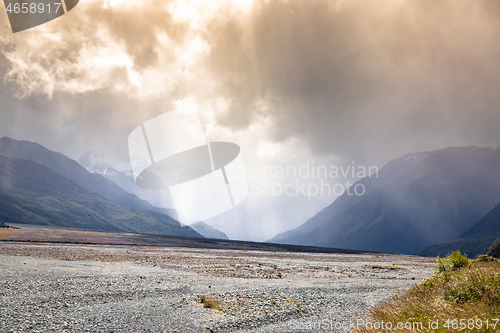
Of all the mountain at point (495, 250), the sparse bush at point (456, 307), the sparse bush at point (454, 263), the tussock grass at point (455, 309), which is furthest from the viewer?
the mountain at point (495, 250)

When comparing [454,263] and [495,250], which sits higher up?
[454,263]

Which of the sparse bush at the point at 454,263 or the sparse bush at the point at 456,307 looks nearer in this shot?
the sparse bush at the point at 456,307

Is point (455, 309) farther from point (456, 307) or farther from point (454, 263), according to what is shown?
point (454, 263)

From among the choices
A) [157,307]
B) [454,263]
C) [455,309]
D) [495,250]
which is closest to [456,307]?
[455,309]

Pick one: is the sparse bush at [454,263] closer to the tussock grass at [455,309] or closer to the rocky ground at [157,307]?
the rocky ground at [157,307]

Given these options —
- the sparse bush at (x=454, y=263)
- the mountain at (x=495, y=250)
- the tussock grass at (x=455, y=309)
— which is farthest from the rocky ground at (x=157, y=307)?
the mountain at (x=495, y=250)

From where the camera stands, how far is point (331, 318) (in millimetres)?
15734

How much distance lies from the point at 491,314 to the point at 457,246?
→ 22848cm

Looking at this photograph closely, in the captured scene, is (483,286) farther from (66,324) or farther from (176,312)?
(66,324)

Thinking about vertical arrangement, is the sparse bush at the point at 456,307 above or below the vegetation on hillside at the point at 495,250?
above

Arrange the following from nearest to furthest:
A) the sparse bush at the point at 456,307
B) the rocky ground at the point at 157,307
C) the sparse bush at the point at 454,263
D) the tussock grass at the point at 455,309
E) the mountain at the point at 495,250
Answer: the tussock grass at the point at 455,309 < the sparse bush at the point at 456,307 < the rocky ground at the point at 157,307 < the sparse bush at the point at 454,263 < the mountain at the point at 495,250

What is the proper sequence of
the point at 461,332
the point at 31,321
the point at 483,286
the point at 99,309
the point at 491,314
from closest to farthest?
1. the point at 461,332
2. the point at 491,314
3. the point at 483,286
4. the point at 31,321
5. the point at 99,309

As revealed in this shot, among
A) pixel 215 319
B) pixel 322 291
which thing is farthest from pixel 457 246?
pixel 215 319

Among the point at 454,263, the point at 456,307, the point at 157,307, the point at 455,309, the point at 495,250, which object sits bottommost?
the point at 495,250
